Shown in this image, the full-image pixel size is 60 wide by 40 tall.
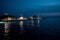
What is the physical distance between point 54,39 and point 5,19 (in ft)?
227

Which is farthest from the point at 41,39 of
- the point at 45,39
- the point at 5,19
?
the point at 5,19

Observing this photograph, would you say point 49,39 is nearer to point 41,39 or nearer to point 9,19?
point 41,39

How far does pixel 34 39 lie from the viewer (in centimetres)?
2219

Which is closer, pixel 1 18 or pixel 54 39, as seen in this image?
pixel 54 39

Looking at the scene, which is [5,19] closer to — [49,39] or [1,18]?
[1,18]

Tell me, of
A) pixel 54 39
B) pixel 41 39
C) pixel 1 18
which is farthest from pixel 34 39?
pixel 1 18

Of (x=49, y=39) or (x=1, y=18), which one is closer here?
(x=49, y=39)

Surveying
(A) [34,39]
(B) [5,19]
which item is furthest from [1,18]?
(A) [34,39]

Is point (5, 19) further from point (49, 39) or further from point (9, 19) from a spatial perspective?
point (49, 39)

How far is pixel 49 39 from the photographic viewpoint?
870 inches

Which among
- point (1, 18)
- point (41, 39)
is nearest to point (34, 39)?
point (41, 39)

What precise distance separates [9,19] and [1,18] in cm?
560

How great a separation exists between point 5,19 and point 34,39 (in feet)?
224

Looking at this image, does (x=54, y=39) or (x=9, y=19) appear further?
(x=9, y=19)
